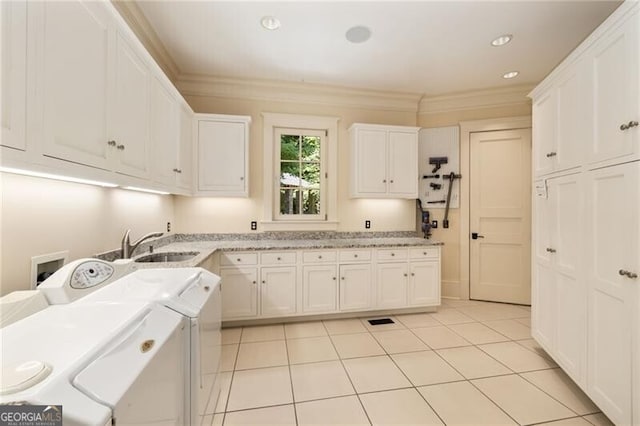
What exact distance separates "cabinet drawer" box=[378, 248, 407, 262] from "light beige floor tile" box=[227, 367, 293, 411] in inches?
63.1

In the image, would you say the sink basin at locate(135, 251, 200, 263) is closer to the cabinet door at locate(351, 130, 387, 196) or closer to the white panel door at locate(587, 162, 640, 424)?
the cabinet door at locate(351, 130, 387, 196)

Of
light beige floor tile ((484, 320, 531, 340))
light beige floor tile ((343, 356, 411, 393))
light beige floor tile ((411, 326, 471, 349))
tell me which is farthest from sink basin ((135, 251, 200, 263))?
light beige floor tile ((484, 320, 531, 340))

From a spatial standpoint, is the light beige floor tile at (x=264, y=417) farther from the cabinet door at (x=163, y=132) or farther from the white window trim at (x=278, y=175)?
the white window trim at (x=278, y=175)

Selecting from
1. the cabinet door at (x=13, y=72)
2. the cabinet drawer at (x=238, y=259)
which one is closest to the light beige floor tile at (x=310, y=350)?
the cabinet drawer at (x=238, y=259)

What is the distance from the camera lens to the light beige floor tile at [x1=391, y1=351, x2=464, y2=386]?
2.01 metres

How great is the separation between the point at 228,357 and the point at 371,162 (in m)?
2.63

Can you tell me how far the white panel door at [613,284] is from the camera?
136 centimetres

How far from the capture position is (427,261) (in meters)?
3.24

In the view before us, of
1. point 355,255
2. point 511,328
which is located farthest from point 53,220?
point 511,328

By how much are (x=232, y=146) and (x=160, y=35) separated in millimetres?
1170

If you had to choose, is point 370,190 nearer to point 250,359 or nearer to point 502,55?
point 502,55

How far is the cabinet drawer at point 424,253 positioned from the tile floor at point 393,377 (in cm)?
75

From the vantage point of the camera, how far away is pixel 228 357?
230 centimetres

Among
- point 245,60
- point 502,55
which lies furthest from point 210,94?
point 502,55
